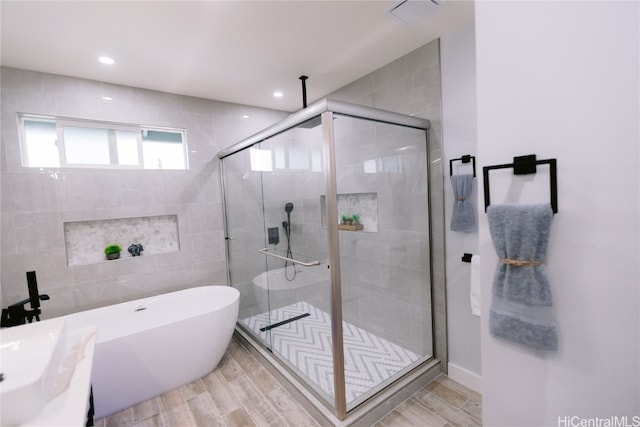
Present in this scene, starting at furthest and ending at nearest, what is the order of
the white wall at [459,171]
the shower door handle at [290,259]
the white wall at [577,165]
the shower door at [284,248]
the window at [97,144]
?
the window at [97,144]
the shower door handle at [290,259]
the shower door at [284,248]
the white wall at [459,171]
the white wall at [577,165]

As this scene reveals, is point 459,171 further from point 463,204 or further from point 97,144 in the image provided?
point 97,144

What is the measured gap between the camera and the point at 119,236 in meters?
2.68

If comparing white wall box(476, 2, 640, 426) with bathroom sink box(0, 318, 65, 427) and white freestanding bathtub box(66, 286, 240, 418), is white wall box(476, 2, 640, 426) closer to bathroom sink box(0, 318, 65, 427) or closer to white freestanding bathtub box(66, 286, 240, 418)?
bathroom sink box(0, 318, 65, 427)

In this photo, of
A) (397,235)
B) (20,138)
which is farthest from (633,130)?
(20,138)

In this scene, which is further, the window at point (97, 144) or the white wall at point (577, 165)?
the window at point (97, 144)

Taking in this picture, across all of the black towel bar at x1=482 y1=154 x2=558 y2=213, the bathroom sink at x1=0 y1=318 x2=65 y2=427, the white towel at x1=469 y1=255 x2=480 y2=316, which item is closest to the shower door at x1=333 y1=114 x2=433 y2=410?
the white towel at x1=469 y1=255 x2=480 y2=316

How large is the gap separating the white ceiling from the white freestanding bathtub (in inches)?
81.0

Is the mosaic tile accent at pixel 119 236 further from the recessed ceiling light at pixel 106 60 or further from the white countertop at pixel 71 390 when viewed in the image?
the white countertop at pixel 71 390

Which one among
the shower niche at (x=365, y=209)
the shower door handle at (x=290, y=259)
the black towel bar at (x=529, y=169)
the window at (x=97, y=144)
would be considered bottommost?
the shower door handle at (x=290, y=259)

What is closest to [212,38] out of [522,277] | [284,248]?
[284,248]

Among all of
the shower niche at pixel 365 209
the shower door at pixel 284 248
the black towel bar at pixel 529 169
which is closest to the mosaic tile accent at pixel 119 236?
the shower door at pixel 284 248

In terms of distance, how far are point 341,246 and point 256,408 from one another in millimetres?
1342

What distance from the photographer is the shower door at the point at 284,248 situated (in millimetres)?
2072

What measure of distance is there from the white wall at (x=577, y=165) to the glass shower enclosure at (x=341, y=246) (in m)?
0.92
